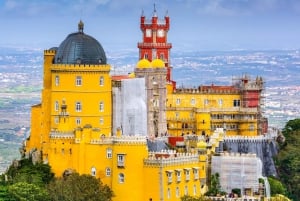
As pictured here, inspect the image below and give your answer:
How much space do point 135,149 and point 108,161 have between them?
2.99 meters

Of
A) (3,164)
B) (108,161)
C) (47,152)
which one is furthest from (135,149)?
(3,164)

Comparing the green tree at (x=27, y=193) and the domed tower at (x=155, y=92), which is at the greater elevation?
the domed tower at (x=155, y=92)

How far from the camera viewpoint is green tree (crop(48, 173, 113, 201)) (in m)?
93.0

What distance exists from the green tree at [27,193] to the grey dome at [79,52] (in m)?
13.9

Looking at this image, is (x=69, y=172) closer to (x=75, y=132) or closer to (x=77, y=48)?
(x=75, y=132)

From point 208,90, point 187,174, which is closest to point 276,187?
point 187,174

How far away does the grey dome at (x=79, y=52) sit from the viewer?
10281 cm

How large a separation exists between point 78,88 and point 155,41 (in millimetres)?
26558

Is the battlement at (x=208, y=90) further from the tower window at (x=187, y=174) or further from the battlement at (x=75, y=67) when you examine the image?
the tower window at (x=187, y=174)

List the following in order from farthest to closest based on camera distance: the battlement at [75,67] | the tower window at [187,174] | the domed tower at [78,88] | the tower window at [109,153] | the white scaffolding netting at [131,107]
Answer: the white scaffolding netting at [131,107] < the domed tower at [78,88] < the battlement at [75,67] < the tower window at [187,174] < the tower window at [109,153]

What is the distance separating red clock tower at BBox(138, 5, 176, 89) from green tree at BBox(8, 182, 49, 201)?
35.6 meters

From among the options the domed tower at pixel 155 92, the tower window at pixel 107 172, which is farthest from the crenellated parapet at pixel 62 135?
the domed tower at pixel 155 92

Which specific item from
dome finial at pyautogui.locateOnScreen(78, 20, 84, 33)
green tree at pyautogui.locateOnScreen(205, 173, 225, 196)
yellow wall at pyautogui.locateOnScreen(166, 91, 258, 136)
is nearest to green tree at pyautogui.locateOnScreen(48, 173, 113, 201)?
green tree at pyautogui.locateOnScreen(205, 173, 225, 196)

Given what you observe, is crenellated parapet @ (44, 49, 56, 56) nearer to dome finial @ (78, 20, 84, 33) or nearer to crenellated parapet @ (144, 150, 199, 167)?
dome finial @ (78, 20, 84, 33)
